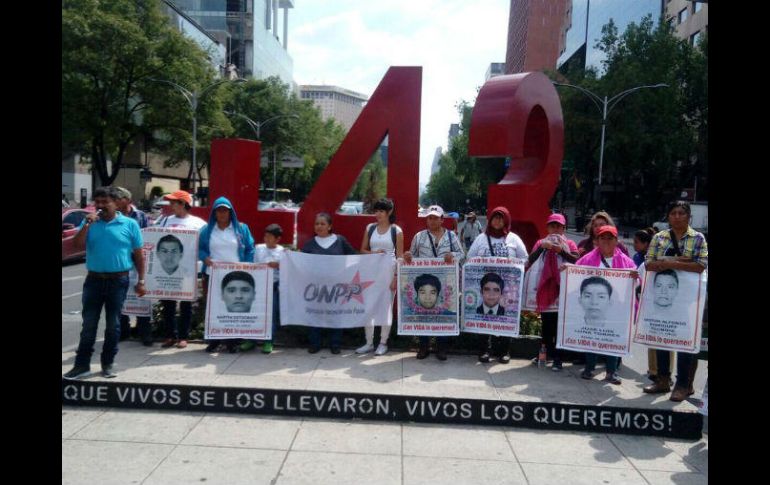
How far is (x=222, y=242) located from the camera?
709 cm

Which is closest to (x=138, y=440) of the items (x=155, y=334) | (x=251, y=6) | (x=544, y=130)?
(x=155, y=334)

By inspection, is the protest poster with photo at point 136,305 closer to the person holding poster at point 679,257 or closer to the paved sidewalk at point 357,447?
the paved sidewalk at point 357,447

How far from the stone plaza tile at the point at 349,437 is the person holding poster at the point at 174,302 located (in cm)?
301

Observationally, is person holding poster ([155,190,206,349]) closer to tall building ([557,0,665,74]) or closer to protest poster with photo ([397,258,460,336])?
protest poster with photo ([397,258,460,336])

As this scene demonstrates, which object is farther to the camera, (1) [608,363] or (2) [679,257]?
(1) [608,363]

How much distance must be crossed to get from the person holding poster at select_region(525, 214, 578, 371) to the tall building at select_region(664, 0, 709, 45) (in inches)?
1939

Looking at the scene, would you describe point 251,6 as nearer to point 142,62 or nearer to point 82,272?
point 142,62

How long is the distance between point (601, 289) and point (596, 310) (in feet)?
0.77

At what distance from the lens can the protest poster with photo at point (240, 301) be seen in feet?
22.7

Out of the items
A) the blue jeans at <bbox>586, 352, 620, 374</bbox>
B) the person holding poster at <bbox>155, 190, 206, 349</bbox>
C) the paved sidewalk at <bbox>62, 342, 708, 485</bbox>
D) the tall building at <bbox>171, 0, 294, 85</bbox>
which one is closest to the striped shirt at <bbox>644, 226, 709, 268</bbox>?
the blue jeans at <bbox>586, 352, 620, 374</bbox>

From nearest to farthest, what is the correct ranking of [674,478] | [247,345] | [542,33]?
[674,478] → [247,345] → [542,33]

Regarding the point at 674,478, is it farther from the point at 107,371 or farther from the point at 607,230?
the point at 107,371

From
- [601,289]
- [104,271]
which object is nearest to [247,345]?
[104,271]

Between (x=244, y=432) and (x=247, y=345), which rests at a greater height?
(x=247, y=345)
